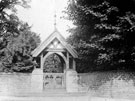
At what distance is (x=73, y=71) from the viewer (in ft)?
66.7

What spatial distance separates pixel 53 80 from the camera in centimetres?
2020

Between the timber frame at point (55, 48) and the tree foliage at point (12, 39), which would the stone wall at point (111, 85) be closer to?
the timber frame at point (55, 48)

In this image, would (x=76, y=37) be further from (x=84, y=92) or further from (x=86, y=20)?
(x=84, y=92)

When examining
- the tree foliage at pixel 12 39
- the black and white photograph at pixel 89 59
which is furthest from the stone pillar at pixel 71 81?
the tree foliage at pixel 12 39

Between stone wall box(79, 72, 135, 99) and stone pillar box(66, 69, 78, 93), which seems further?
stone pillar box(66, 69, 78, 93)

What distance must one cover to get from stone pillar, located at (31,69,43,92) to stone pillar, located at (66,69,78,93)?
226cm

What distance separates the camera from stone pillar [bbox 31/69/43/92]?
1970cm

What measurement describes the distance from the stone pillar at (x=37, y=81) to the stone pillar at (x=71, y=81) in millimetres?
2257

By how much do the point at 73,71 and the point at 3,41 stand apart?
34.0 ft

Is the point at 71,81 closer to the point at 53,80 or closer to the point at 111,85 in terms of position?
the point at 53,80

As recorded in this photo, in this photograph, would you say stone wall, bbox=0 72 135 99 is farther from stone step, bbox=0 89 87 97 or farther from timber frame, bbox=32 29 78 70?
timber frame, bbox=32 29 78 70

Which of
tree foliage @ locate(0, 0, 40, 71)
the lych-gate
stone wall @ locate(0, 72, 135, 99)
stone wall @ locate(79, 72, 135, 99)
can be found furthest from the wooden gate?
tree foliage @ locate(0, 0, 40, 71)

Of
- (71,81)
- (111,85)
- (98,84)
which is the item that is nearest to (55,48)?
(71,81)

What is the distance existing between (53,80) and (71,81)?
60.6 inches
